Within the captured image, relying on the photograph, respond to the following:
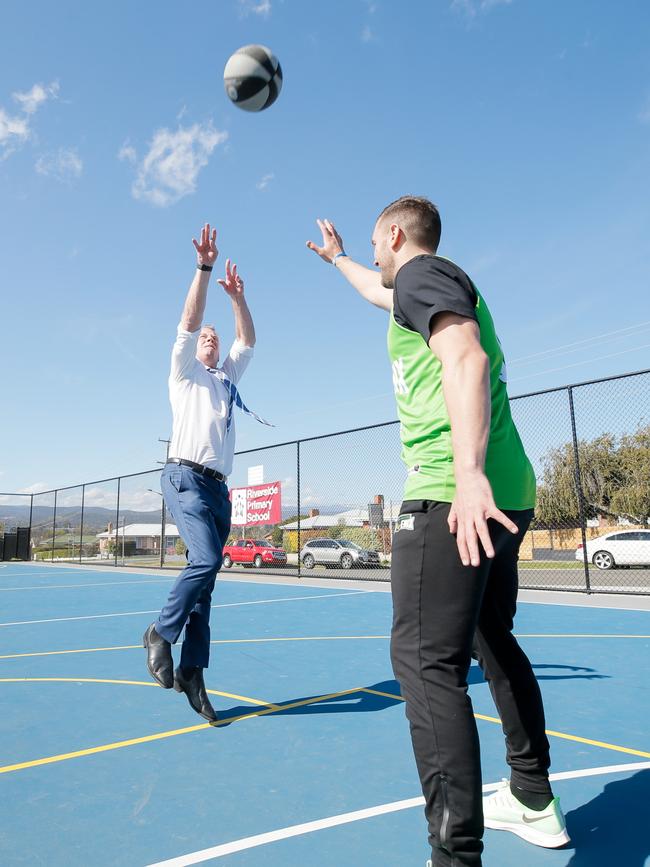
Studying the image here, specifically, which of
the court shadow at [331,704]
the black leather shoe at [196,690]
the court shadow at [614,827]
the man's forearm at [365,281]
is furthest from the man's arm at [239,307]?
the court shadow at [614,827]

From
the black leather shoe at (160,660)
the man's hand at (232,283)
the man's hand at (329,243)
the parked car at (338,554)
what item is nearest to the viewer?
the man's hand at (329,243)

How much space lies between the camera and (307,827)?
76.2 inches

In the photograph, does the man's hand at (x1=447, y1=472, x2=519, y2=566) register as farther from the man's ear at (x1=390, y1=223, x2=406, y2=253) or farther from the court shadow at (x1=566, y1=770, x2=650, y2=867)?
the court shadow at (x1=566, y1=770, x2=650, y2=867)

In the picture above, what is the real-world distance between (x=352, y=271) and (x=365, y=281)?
0.16 m

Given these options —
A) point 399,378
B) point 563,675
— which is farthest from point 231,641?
point 399,378

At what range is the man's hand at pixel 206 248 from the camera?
3.35 m

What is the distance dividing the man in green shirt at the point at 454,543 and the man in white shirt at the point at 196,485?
167cm

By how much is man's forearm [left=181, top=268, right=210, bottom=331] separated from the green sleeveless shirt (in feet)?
5.89

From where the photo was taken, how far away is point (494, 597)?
185 cm

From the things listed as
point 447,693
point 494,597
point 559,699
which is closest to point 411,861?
point 447,693

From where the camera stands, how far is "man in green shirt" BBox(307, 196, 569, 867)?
1418 mm

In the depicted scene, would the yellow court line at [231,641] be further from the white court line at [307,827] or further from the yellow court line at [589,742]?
the white court line at [307,827]

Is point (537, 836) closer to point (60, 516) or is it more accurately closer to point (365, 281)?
point (365, 281)

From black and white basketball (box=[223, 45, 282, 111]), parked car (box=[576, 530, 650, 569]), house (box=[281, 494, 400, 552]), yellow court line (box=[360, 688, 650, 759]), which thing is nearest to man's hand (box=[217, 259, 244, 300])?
black and white basketball (box=[223, 45, 282, 111])
